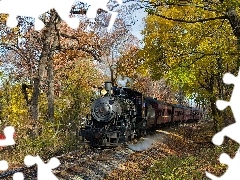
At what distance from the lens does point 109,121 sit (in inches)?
772

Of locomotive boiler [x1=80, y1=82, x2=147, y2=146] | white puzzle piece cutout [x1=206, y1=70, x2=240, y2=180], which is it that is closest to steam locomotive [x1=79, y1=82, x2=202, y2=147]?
locomotive boiler [x1=80, y1=82, x2=147, y2=146]

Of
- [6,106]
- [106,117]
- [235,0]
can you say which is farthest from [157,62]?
[235,0]

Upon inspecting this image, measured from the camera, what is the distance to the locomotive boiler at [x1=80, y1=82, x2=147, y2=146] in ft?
62.7

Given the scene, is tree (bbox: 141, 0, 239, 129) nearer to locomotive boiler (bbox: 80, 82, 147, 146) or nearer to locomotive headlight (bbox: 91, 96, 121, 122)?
locomotive boiler (bbox: 80, 82, 147, 146)

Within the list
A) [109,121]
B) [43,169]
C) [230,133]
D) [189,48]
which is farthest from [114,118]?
[230,133]

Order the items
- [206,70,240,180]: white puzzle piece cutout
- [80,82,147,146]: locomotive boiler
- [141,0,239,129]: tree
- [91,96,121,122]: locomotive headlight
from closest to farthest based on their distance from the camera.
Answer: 1. [206,70,240,180]: white puzzle piece cutout
2. [141,0,239,129]: tree
3. [80,82,147,146]: locomotive boiler
4. [91,96,121,122]: locomotive headlight

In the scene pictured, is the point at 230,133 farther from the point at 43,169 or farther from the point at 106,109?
the point at 106,109

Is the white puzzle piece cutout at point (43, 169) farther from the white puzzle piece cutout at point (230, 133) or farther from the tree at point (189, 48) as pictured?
the tree at point (189, 48)

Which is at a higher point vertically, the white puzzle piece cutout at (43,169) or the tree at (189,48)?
the tree at (189,48)

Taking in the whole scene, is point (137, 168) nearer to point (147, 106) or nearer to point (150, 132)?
point (147, 106)

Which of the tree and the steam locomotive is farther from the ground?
the tree

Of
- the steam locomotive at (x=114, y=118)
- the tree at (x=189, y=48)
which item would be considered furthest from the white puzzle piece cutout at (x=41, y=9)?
the steam locomotive at (x=114, y=118)

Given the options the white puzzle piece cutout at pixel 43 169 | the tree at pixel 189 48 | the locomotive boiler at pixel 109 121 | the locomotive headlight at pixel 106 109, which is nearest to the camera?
the white puzzle piece cutout at pixel 43 169

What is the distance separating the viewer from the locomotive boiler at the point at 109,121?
19.1 meters
